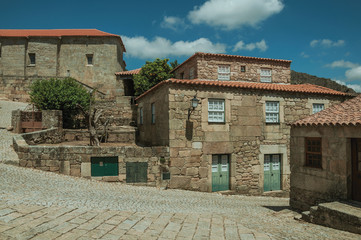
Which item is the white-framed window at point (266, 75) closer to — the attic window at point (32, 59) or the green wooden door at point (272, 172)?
the green wooden door at point (272, 172)

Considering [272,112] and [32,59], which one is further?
[32,59]

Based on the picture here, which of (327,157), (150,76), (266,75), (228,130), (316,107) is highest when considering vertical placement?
(150,76)

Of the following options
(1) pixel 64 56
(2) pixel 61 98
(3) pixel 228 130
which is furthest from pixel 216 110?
(1) pixel 64 56

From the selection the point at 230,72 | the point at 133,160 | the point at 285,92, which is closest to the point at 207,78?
the point at 230,72

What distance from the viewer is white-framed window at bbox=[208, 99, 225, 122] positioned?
11289mm

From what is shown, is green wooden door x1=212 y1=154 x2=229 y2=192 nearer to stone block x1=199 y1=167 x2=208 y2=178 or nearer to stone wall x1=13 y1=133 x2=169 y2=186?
stone block x1=199 y1=167 x2=208 y2=178

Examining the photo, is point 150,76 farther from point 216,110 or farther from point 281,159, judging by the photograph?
point 281,159

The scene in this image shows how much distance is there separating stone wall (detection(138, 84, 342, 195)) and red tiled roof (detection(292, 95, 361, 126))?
172cm

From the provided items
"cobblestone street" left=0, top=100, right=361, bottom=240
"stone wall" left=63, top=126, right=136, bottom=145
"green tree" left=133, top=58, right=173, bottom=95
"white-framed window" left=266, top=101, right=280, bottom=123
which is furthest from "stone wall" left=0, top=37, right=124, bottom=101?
"cobblestone street" left=0, top=100, right=361, bottom=240

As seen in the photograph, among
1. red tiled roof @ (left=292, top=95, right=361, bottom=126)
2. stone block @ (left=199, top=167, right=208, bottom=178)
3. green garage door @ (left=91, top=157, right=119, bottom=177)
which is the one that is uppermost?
red tiled roof @ (left=292, top=95, right=361, bottom=126)

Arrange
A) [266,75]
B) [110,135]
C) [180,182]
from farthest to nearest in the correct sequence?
1. [266,75]
2. [110,135]
3. [180,182]

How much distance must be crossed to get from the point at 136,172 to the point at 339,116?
26.4 ft

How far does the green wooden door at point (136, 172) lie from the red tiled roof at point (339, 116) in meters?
6.43

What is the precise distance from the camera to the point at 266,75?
1867 centimetres
